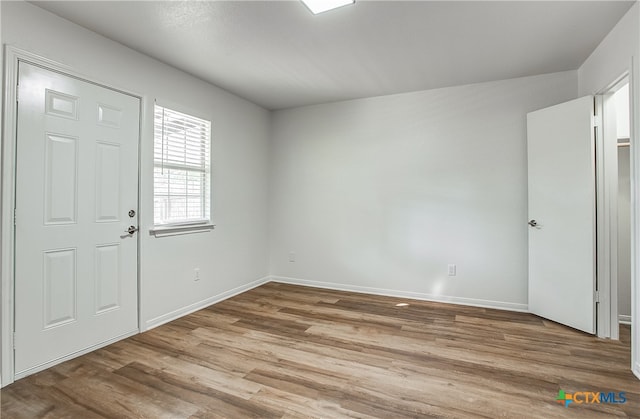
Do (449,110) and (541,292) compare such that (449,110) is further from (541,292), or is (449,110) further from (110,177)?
(110,177)

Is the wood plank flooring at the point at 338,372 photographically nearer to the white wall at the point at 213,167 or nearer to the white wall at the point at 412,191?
the white wall at the point at 213,167

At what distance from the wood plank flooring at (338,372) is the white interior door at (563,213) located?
0.25m

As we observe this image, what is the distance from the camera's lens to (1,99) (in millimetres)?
1944

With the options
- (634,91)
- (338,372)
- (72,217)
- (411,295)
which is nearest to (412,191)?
(411,295)

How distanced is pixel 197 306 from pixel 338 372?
6.58ft


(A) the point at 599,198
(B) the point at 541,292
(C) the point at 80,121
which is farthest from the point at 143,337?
(A) the point at 599,198

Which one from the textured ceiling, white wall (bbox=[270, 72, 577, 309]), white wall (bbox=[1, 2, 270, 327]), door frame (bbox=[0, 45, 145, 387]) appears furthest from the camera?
white wall (bbox=[270, 72, 577, 309])

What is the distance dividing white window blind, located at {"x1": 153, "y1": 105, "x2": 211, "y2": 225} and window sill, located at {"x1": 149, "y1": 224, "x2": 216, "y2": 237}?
54mm

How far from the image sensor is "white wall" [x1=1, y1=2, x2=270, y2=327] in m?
2.27

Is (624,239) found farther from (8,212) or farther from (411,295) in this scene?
(8,212)

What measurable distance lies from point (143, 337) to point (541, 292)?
3910mm

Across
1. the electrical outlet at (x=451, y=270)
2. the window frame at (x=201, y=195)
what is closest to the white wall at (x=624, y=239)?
the electrical outlet at (x=451, y=270)

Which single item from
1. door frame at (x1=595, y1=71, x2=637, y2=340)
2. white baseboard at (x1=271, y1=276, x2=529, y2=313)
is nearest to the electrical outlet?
white baseboard at (x1=271, y1=276, x2=529, y2=313)

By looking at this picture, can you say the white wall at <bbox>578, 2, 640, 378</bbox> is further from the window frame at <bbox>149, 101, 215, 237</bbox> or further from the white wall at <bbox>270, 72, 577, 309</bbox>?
the window frame at <bbox>149, 101, 215, 237</bbox>
